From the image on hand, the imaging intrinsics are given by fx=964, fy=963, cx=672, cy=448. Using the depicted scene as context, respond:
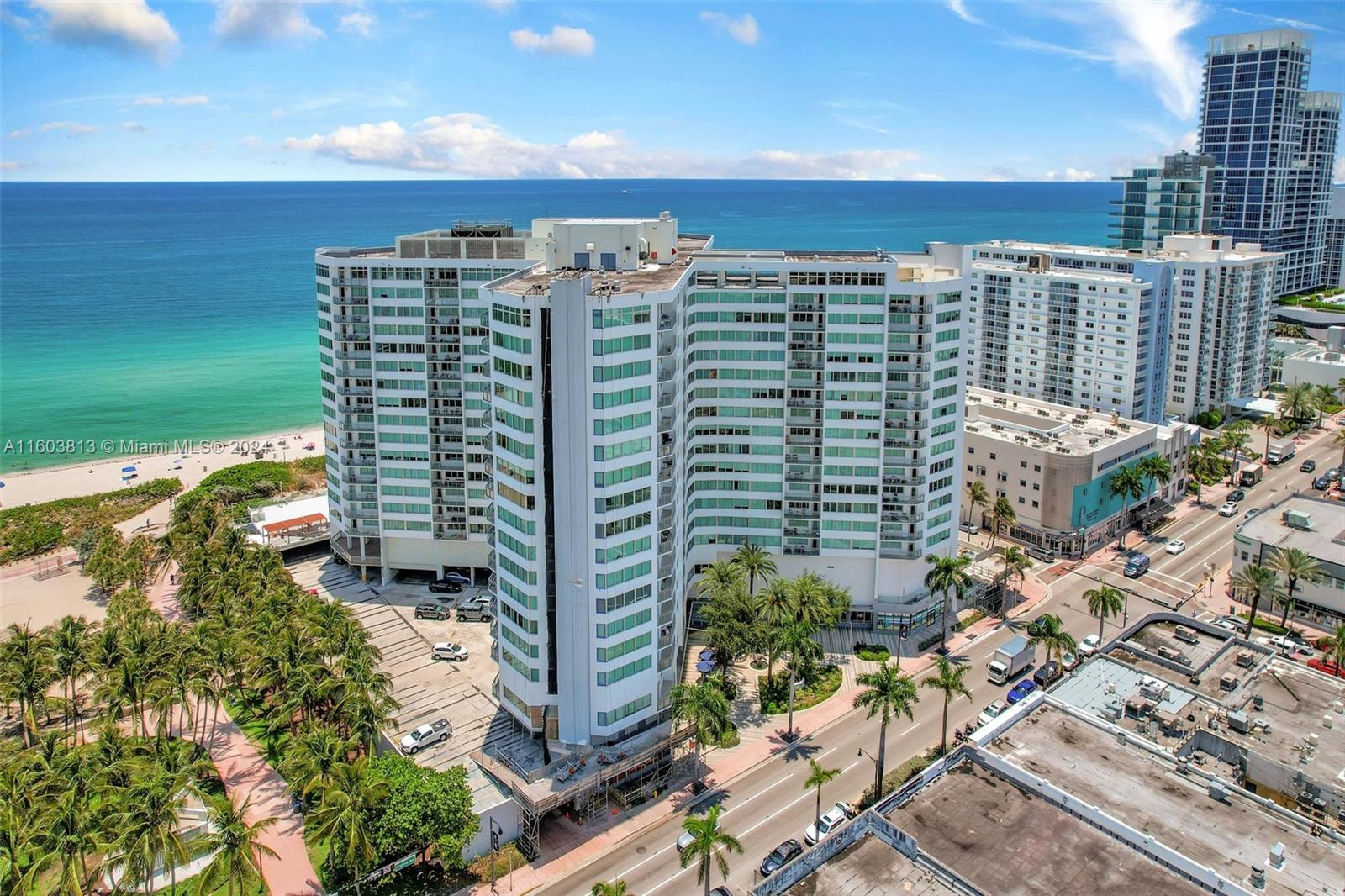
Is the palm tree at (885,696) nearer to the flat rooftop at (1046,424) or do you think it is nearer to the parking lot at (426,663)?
the parking lot at (426,663)

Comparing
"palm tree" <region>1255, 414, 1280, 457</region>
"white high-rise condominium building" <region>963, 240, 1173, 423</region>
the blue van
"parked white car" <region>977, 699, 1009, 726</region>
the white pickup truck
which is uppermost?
"white high-rise condominium building" <region>963, 240, 1173, 423</region>

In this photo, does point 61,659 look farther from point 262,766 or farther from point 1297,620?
point 1297,620

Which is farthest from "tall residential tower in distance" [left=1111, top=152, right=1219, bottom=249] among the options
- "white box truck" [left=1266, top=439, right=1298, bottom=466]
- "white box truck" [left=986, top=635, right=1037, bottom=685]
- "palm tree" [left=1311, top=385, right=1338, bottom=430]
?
"white box truck" [left=986, top=635, right=1037, bottom=685]

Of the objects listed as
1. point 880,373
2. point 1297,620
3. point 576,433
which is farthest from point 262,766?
point 1297,620

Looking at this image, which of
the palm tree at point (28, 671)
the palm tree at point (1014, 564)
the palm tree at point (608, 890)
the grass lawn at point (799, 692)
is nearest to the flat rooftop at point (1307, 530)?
the palm tree at point (1014, 564)

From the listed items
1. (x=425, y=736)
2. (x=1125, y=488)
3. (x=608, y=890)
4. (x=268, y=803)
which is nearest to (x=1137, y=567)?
(x=1125, y=488)

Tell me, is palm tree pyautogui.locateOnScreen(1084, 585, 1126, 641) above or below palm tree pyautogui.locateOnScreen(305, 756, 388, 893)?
above

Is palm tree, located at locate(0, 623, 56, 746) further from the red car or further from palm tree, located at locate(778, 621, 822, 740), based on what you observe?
the red car
